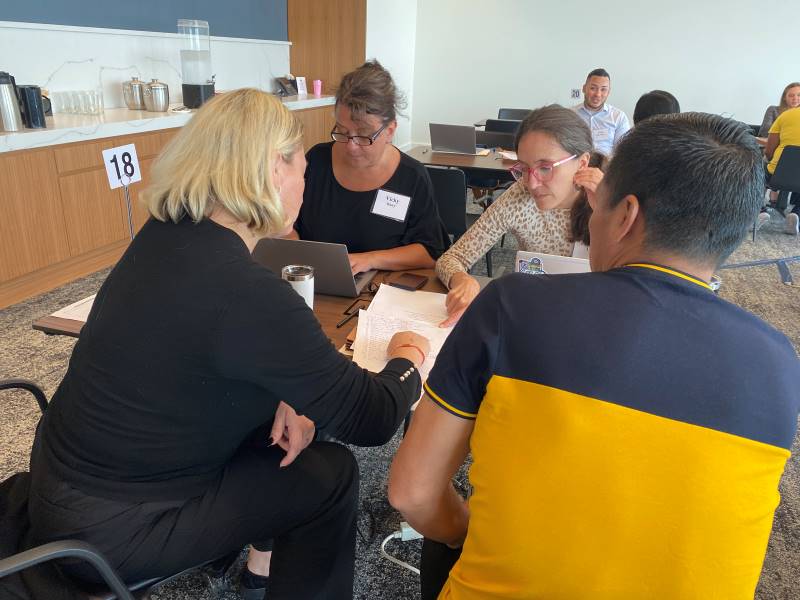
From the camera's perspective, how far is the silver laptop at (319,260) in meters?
1.52

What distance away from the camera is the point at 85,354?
1004mm

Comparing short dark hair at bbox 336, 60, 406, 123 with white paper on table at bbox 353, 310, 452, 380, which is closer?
white paper on table at bbox 353, 310, 452, 380

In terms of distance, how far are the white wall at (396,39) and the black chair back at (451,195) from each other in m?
3.58

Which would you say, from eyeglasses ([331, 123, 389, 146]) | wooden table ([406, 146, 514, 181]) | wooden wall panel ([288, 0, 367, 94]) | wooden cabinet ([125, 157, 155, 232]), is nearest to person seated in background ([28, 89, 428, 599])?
eyeglasses ([331, 123, 389, 146])

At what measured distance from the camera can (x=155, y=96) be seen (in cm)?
400

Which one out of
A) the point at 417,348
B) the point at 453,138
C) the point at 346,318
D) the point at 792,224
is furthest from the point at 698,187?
the point at 792,224

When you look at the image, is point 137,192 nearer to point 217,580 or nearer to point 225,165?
point 217,580

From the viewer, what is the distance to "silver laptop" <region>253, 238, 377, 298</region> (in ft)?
4.98

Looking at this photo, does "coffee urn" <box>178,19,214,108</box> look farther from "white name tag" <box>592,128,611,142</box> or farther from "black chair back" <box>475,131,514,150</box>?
"white name tag" <box>592,128,611,142</box>

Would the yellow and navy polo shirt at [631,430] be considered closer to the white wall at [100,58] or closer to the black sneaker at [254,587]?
the black sneaker at [254,587]

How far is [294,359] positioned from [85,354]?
371 mm

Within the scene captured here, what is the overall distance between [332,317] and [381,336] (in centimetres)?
18

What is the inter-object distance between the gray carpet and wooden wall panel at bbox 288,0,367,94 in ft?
12.0

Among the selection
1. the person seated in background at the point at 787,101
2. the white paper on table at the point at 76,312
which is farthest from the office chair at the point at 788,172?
the white paper on table at the point at 76,312
